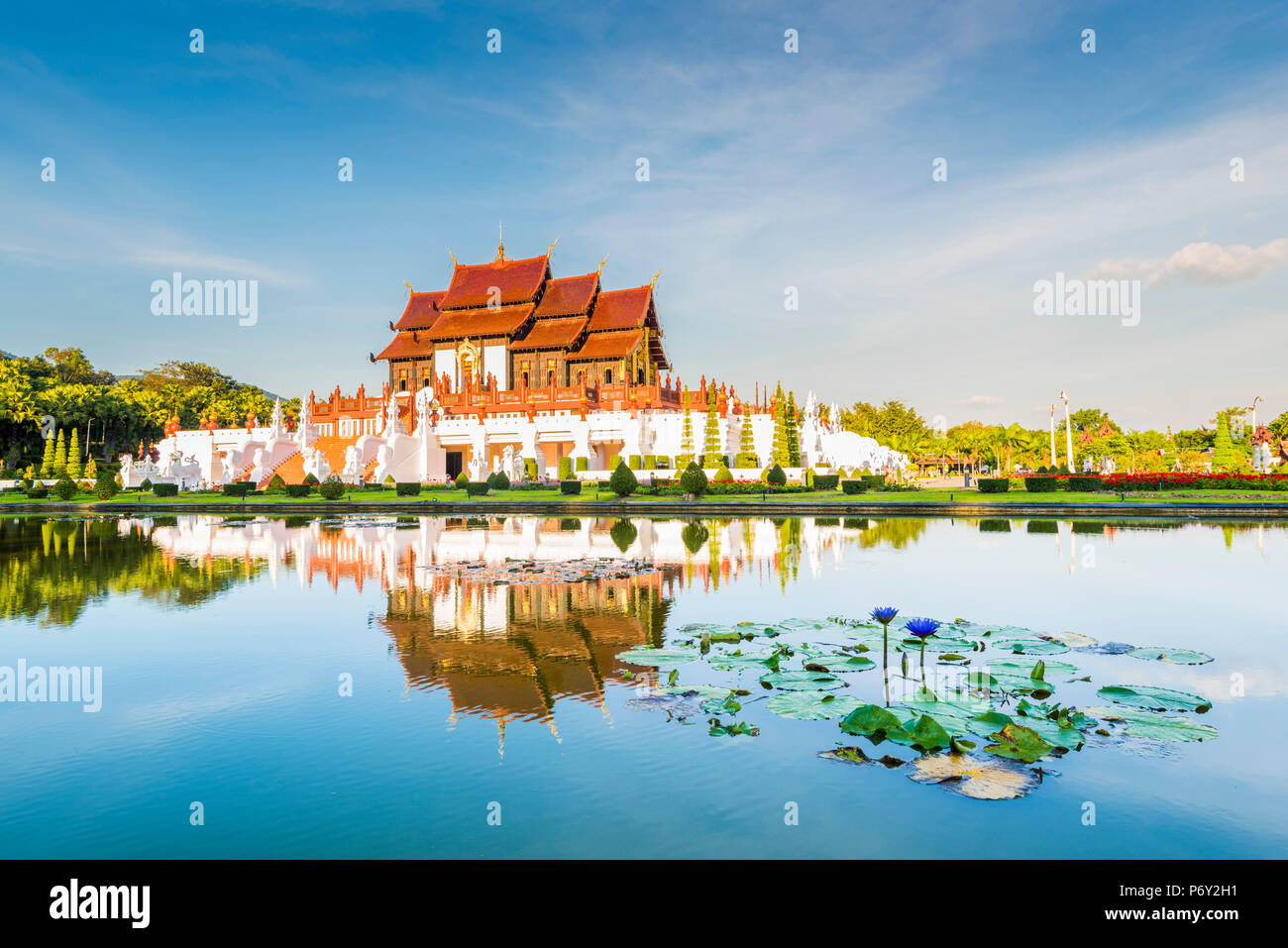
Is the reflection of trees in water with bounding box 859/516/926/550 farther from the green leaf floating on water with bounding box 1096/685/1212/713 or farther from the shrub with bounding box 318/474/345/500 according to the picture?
the shrub with bounding box 318/474/345/500

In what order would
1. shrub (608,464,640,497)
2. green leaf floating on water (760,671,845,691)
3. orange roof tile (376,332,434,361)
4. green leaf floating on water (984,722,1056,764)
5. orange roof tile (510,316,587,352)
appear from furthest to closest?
orange roof tile (376,332,434,361) → orange roof tile (510,316,587,352) → shrub (608,464,640,497) → green leaf floating on water (760,671,845,691) → green leaf floating on water (984,722,1056,764)

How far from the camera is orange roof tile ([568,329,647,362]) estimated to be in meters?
52.4

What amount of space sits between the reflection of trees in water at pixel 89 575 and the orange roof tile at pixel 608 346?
3428cm

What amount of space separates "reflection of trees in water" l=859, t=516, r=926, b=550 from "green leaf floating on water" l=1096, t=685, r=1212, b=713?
10.3 metres

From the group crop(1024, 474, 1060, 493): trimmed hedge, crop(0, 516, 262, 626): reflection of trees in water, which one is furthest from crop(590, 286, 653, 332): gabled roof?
crop(0, 516, 262, 626): reflection of trees in water

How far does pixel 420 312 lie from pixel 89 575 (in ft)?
166

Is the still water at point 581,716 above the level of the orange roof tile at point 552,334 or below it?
below

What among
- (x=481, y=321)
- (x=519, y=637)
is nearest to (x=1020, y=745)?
(x=519, y=637)

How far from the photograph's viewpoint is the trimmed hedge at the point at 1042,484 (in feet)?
107

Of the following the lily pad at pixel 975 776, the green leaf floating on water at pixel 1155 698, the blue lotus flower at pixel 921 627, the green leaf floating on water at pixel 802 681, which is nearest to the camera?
the lily pad at pixel 975 776

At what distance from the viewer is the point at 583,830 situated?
4.01m

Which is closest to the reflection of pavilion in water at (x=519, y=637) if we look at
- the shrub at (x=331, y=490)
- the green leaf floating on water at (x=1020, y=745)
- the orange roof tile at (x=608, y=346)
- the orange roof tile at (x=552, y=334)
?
the green leaf floating on water at (x=1020, y=745)

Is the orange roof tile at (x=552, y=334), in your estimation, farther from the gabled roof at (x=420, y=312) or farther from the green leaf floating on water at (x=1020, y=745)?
the green leaf floating on water at (x=1020, y=745)

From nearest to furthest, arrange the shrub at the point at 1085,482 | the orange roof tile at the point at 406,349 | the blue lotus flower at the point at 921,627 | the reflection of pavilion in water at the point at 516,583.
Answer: the blue lotus flower at the point at 921,627 → the reflection of pavilion in water at the point at 516,583 → the shrub at the point at 1085,482 → the orange roof tile at the point at 406,349
